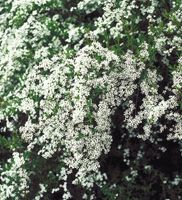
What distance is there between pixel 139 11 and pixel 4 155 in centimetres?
A: 291

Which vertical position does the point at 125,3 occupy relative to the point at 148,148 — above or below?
above

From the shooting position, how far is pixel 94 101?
6.28 meters

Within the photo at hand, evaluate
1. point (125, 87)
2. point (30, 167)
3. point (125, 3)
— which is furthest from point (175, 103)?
point (30, 167)

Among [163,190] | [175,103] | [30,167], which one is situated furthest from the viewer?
[30,167]

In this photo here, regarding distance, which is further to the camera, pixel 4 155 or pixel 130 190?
pixel 4 155

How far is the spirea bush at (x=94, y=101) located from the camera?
6008mm

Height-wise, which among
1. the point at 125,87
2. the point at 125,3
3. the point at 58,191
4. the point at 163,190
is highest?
the point at 125,3

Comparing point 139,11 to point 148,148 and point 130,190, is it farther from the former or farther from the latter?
point 130,190

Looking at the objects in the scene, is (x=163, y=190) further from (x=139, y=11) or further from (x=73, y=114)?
(x=139, y=11)

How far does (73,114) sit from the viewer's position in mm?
5945

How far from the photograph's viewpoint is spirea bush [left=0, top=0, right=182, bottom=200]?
6.01 metres

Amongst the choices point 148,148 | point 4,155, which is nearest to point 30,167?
point 4,155

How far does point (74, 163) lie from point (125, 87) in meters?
1.10

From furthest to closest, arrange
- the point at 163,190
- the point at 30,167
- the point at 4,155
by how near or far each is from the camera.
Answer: the point at 4,155 < the point at 30,167 < the point at 163,190
